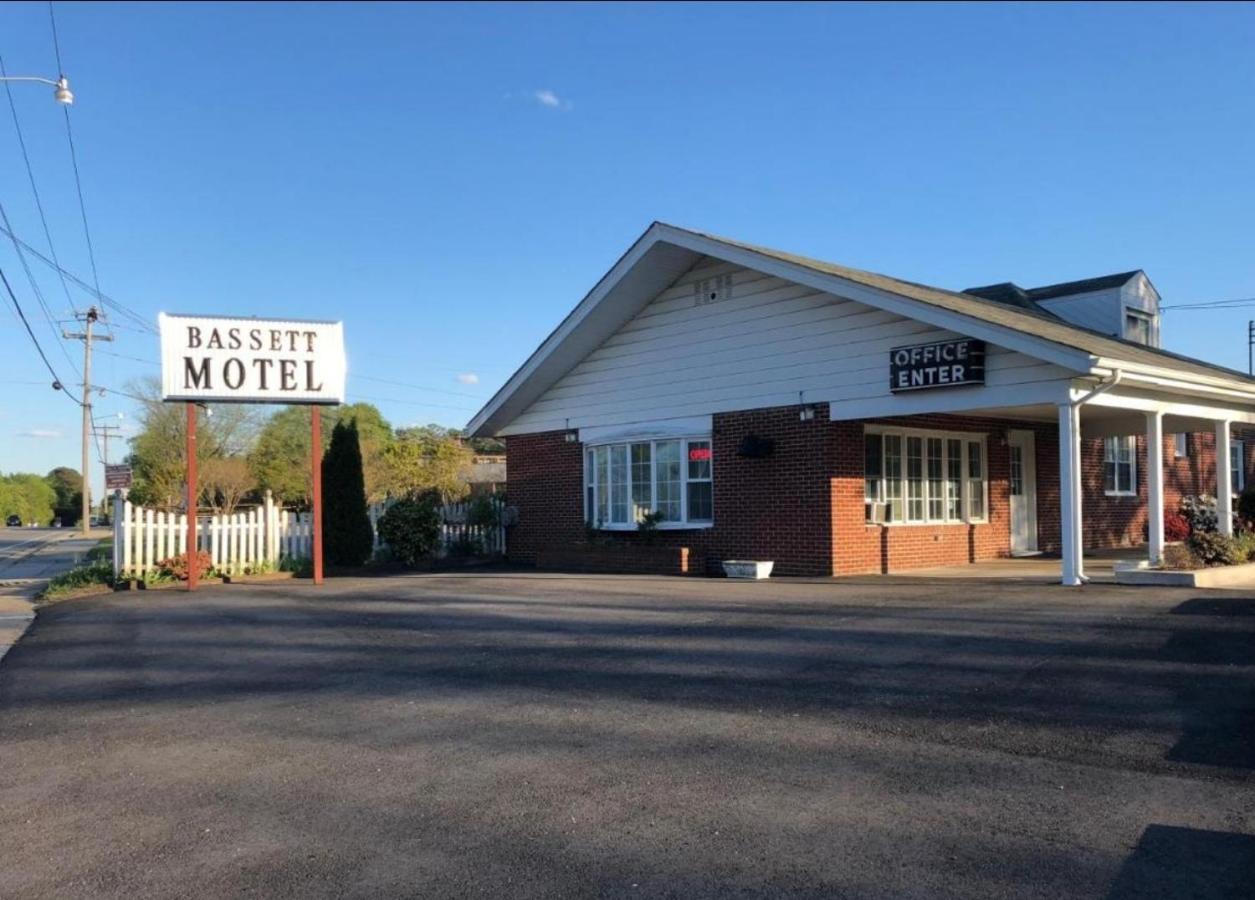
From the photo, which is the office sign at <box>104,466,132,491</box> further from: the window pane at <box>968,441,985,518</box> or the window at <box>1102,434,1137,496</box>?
the window at <box>1102,434,1137,496</box>

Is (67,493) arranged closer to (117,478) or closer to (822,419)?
(117,478)

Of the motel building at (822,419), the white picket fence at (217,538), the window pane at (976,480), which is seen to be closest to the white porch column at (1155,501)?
the motel building at (822,419)

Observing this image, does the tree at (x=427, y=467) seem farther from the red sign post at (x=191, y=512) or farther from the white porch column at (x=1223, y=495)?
the white porch column at (x=1223, y=495)

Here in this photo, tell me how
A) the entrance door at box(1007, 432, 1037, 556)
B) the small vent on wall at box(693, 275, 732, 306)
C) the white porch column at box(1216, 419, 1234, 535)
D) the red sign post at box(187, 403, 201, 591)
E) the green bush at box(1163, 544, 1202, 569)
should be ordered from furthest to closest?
the entrance door at box(1007, 432, 1037, 556) → the small vent on wall at box(693, 275, 732, 306) → the red sign post at box(187, 403, 201, 591) → the white porch column at box(1216, 419, 1234, 535) → the green bush at box(1163, 544, 1202, 569)

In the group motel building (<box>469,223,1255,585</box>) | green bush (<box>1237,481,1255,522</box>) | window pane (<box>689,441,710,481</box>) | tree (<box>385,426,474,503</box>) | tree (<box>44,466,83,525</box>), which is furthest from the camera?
tree (<box>44,466,83,525</box>)

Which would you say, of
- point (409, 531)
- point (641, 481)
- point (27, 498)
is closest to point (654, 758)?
point (641, 481)

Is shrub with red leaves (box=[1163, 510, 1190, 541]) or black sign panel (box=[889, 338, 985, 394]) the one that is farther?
shrub with red leaves (box=[1163, 510, 1190, 541])

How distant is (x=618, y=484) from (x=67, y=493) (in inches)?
4718

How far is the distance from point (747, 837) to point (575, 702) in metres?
2.88

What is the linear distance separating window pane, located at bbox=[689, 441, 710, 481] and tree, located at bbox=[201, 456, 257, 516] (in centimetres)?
2493

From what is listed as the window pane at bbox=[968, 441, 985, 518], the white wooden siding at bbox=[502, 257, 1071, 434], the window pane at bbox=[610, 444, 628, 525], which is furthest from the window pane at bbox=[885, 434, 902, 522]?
the window pane at bbox=[610, 444, 628, 525]

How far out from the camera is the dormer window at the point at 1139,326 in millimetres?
22795

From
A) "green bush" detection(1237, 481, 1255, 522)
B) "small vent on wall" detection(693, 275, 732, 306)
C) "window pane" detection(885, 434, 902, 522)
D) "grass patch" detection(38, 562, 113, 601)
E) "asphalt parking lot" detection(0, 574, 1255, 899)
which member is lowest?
"asphalt parking lot" detection(0, 574, 1255, 899)

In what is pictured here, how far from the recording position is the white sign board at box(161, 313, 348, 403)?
55.1 ft
